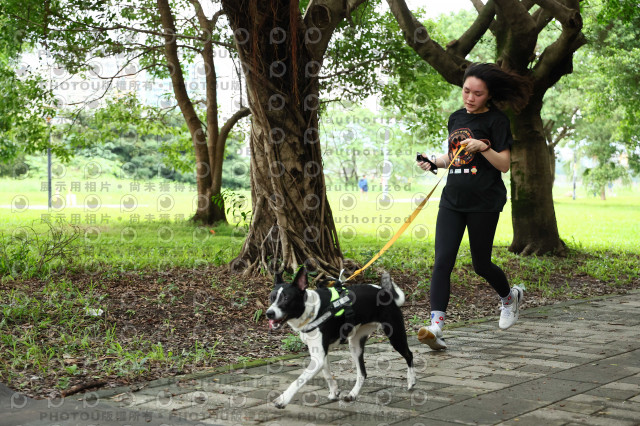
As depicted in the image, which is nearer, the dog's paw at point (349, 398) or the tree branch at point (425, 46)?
the dog's paw at point (349, 398)

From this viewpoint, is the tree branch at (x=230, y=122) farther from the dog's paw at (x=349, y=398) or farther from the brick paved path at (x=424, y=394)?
the dog's paw at (x=349, y=398)

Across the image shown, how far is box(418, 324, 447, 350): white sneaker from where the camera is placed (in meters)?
5.26

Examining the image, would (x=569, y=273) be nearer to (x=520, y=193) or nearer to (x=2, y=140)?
(x=520, y=193)

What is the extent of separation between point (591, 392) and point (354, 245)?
10.6 m

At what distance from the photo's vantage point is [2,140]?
20594 millimetres

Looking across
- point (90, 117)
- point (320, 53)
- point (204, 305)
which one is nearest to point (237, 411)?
point (204, 305)

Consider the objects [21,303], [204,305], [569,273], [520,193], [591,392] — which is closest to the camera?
[591,392]

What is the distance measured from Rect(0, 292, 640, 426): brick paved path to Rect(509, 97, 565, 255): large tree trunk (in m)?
6.53

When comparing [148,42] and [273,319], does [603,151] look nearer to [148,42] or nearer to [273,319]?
[148,42]

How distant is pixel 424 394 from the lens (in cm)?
438

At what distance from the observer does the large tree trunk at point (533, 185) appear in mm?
12289

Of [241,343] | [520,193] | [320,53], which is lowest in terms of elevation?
[241,343]

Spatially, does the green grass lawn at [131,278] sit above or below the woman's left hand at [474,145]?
below

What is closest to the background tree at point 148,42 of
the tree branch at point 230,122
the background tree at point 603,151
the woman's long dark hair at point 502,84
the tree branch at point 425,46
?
the tree branch at point 230,122
